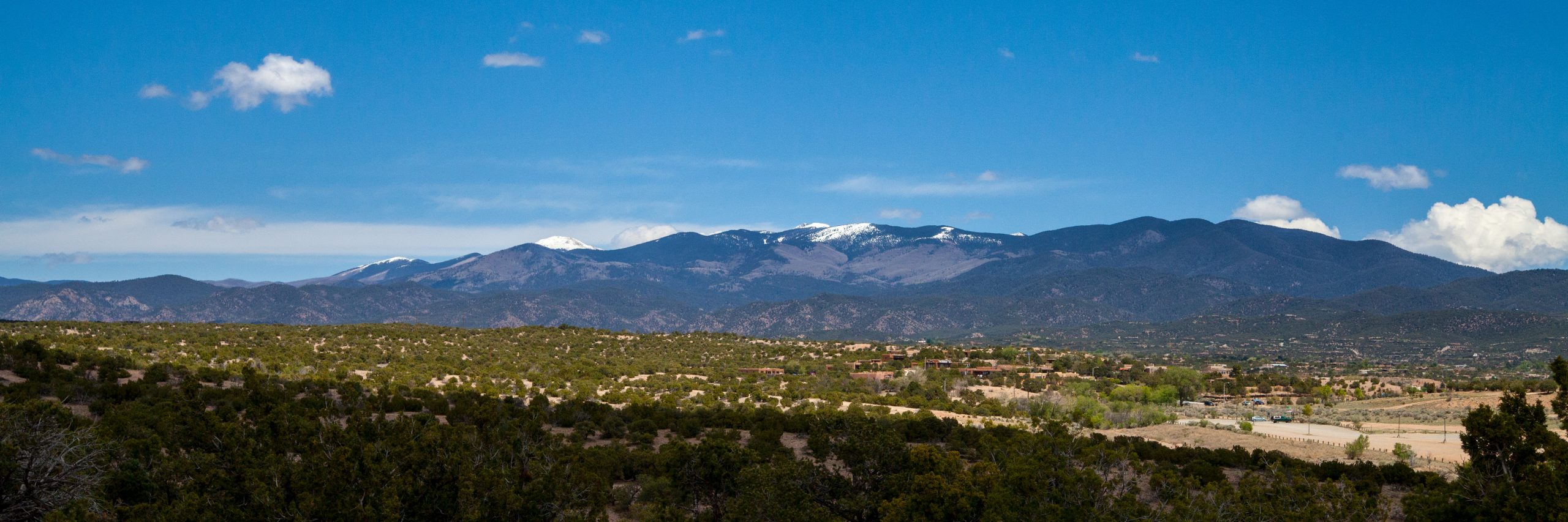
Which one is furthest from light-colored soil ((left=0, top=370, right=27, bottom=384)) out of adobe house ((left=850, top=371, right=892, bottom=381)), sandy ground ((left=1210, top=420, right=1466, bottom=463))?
sandy ground ((left=1210, top=420, right=1466, bottom=463))

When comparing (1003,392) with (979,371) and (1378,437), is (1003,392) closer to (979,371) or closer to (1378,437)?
(979,371)

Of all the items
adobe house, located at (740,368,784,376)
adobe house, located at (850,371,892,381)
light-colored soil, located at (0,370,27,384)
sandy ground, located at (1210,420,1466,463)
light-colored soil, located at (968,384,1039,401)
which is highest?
light-colored soil, located at (0,370,27,384)

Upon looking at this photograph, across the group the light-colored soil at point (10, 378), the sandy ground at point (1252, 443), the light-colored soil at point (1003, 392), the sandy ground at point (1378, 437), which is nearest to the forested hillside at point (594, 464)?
the light-colored soil at point (10, 378)

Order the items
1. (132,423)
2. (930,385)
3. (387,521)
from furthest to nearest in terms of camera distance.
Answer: (930,385) < (132,423) < (387,521)

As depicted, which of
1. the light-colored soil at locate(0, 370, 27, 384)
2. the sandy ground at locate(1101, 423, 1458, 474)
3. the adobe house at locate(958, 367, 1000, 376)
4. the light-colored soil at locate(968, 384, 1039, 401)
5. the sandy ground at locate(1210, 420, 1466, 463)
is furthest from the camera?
the adobe house at locate(958, 367, 1000, 376)

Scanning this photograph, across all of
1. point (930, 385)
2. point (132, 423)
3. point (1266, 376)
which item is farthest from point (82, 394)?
point (1266, 376)

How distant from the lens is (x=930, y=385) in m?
71.9

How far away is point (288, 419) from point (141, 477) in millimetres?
3260

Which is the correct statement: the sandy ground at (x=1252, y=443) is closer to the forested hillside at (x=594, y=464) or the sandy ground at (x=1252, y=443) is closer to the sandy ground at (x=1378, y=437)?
the sandy ground at (x=1378, y=437)

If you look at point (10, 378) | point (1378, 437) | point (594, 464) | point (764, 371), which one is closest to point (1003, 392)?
point (764, 371)

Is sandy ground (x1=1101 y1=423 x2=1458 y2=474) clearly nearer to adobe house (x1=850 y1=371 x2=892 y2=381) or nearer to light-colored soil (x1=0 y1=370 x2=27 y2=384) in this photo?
adobe house (x1=850 y1=371 x2=892 y2=381)

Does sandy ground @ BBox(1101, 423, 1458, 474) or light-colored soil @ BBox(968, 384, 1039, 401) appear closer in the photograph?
sandy ground @ BBox(1101, 423, 1458, 474)

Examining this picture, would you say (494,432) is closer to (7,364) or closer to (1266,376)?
(7,364)

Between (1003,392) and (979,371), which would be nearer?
(1003,392)
